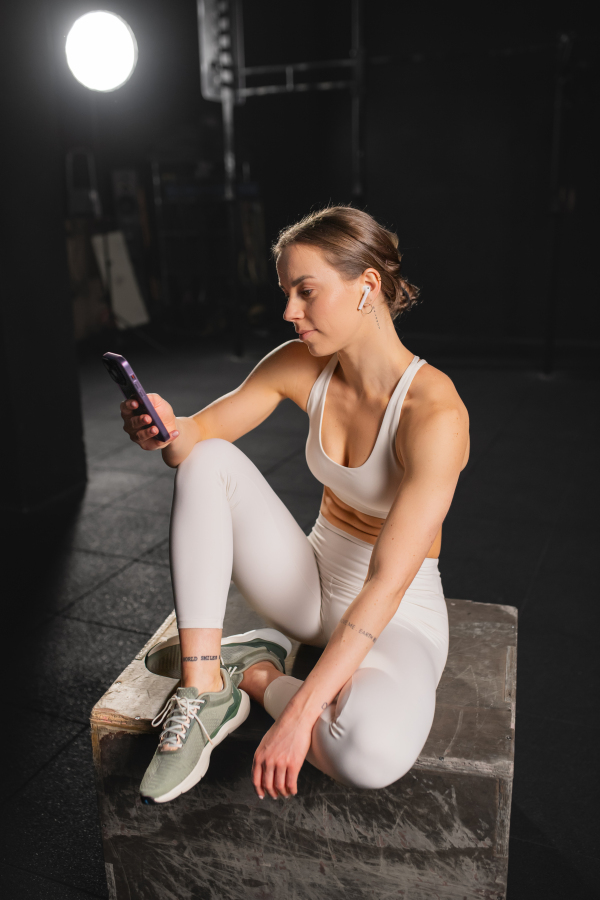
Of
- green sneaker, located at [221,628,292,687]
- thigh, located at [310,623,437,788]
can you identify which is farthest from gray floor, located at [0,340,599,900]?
thigh, located at [310,623,437,788]

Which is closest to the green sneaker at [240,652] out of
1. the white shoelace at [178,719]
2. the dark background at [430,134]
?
the white shoelace at [178,719]

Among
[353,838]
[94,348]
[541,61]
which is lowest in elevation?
[94,348]

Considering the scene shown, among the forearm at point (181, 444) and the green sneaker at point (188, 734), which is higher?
the forearm at point (181, 444)

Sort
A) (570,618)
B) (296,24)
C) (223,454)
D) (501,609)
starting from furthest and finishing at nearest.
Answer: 1. (296,24)
2. (570,618)
3. (501,609)
4. (223,454)

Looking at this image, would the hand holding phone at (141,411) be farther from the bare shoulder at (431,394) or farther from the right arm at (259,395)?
the bare shoulder at (431,394)

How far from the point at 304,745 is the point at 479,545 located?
1930mm

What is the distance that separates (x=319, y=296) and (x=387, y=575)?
49 centimetres

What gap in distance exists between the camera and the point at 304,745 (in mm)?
1091

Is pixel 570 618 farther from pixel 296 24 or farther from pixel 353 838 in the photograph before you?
pixel 296 24

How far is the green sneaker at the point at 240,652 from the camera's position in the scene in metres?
1.36

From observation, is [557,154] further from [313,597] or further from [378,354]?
[313,597]

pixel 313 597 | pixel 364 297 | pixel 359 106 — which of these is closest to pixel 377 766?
pixel 313 597

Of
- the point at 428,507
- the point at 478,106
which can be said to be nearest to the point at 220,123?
the point at 478,106

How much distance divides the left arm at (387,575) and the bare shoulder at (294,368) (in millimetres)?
316
